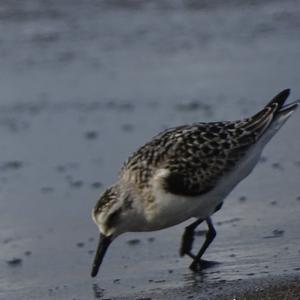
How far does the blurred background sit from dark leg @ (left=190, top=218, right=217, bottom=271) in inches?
3.5

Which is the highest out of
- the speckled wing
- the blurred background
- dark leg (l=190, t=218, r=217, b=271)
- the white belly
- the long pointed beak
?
the speckled wing

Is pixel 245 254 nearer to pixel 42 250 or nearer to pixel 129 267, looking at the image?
pixel 129 267

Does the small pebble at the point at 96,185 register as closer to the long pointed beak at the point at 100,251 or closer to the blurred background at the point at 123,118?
the blurred background at the point at 123,118

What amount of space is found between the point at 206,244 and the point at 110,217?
2.22 feet

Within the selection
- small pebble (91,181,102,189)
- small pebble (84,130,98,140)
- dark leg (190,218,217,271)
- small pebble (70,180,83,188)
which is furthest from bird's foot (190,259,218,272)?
small pebble (84,130,98,140)

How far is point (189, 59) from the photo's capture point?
12.5 metres

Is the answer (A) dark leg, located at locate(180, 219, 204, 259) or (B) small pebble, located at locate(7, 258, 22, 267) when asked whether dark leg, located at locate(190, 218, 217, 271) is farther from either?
(B) small pebble, located at locate(7, 258, 22, 267)

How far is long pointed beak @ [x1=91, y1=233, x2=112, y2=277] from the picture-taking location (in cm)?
677

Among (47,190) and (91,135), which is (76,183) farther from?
(91,135)

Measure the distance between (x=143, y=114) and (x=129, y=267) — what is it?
3.60 metres

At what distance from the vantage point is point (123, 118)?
1034cm

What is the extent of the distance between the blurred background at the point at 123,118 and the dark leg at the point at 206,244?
0.29ft

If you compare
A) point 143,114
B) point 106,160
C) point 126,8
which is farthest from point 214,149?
point 126,8

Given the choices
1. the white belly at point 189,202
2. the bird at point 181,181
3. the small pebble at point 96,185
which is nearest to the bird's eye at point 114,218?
the bird at point 181,181
